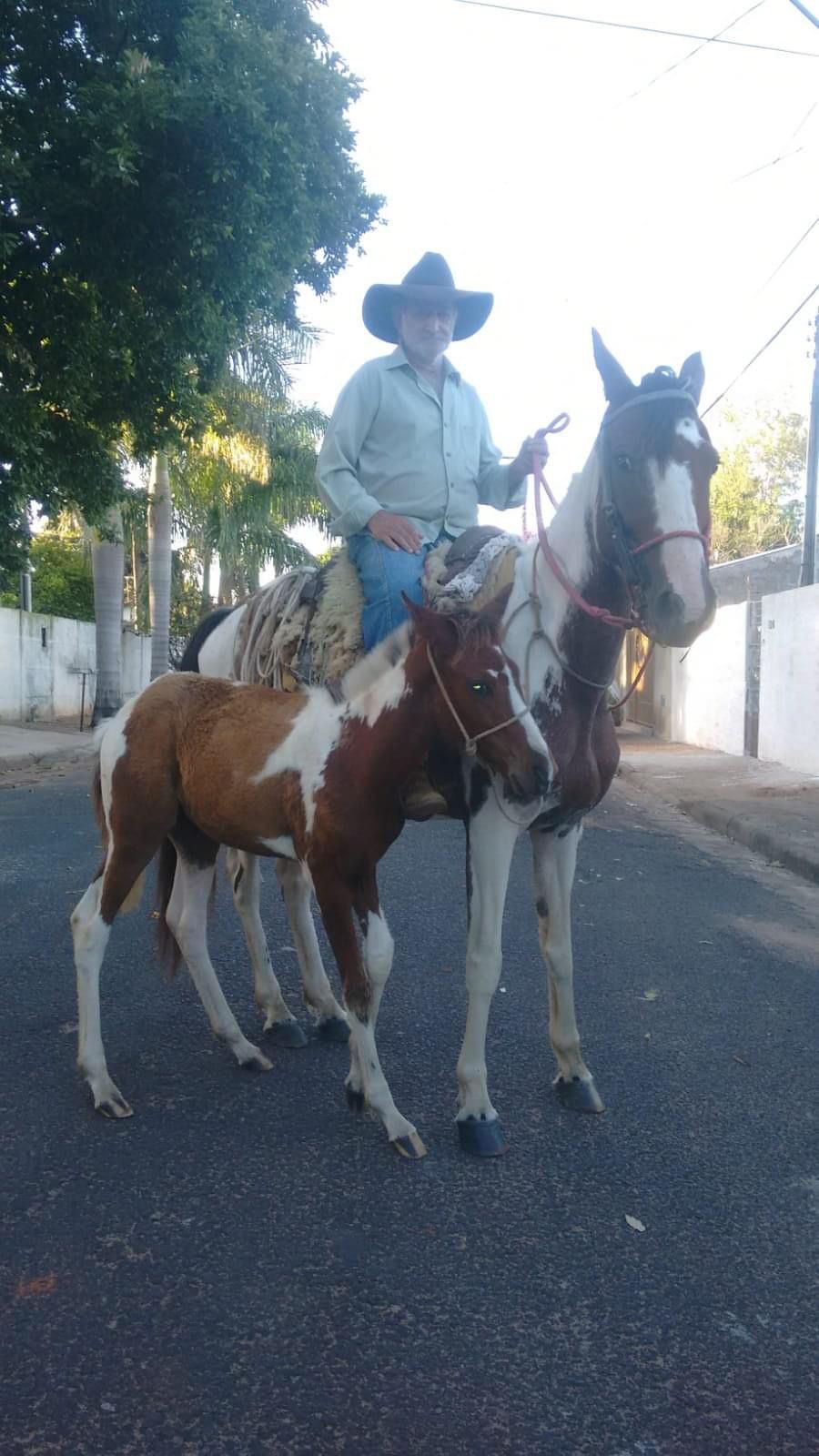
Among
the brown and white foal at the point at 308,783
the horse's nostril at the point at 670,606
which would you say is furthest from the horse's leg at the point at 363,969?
the horse's nostril at the point at 670,606

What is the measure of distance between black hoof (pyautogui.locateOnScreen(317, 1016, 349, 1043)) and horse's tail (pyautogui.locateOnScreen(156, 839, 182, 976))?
62cm

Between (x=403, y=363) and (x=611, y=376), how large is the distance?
3.57 feet

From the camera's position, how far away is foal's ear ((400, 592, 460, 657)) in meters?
3.19

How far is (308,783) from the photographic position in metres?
3.41

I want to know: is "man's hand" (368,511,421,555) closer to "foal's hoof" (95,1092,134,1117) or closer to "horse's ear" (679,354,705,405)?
"horse's ear" (679,354,705,405)

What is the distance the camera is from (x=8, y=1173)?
9.61 feet

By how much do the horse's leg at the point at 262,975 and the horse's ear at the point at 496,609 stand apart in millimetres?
1556

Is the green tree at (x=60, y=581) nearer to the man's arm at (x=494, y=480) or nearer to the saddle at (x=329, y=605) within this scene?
the saddle at (x=329, y=605)

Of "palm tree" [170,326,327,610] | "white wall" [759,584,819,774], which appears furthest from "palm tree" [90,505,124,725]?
"white wall" [759,584,819,774]

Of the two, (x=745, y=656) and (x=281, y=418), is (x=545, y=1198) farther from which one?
(x=281, y=418)

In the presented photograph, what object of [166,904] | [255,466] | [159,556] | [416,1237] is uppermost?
[255,466]

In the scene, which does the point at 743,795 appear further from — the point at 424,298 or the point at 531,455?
the point at 424,298

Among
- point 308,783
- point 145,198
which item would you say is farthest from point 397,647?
point 145,198

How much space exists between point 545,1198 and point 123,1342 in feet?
3.83
